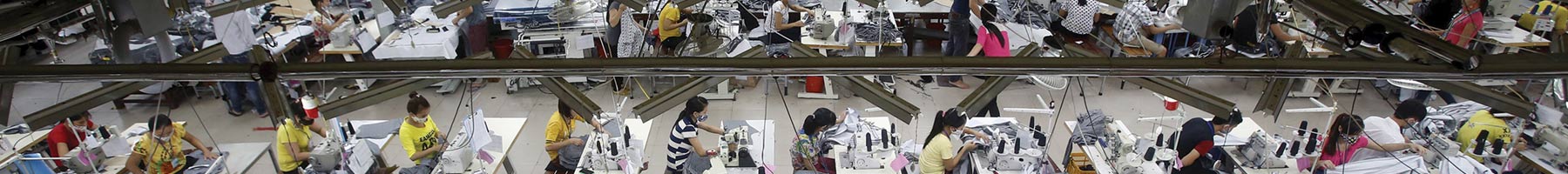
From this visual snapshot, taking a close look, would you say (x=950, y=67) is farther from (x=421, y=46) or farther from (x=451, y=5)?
(x=421, y=46)

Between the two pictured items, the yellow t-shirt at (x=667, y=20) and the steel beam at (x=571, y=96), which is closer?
the steel beam at (x=571, y=96)

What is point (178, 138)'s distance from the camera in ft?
12.1

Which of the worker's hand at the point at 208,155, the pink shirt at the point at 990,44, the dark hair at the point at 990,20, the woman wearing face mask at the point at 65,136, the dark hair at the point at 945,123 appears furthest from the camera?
the dark hair at the point at 990,20

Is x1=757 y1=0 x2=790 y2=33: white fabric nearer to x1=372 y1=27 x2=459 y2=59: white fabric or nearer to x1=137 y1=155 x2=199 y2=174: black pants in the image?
x1=372 y1=27 x2=459 y2=59: white fabric

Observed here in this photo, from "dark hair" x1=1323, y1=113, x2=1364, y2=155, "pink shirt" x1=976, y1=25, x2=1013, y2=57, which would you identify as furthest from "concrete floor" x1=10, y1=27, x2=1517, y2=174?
"dark hair" x1=1323, y1=113, x2=1364, y2=155

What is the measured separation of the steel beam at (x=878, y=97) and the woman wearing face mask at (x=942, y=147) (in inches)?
70.1

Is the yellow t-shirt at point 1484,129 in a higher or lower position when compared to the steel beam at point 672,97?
lower

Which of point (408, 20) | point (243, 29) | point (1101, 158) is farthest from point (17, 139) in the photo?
point (1101, 158)

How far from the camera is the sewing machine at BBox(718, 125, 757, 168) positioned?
372 cm

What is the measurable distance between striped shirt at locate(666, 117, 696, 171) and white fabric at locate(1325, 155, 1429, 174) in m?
2.80

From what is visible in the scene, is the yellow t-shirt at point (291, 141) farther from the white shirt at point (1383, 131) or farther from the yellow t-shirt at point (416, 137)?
the white shirt at point (1383, 131)

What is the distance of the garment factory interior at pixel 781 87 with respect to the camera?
1.54 m

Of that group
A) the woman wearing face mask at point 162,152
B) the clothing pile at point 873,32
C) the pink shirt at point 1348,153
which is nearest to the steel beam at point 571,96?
the woman wearing face mask at point 162,152

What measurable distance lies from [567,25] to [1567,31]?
5092mm
